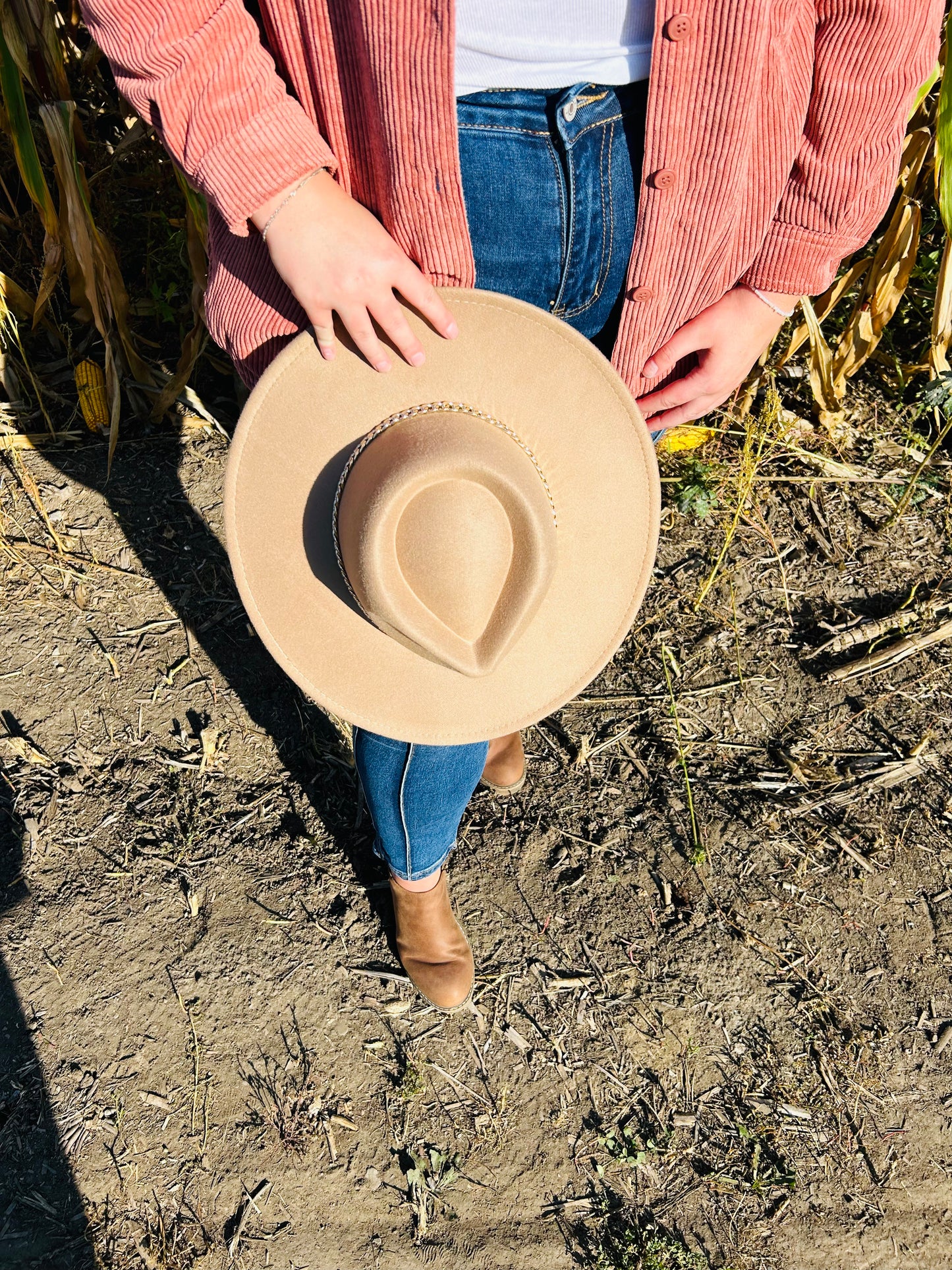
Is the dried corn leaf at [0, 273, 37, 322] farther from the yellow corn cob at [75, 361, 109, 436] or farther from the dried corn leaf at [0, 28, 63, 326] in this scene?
the dried corn leaf at [0, 28, 63, 326]

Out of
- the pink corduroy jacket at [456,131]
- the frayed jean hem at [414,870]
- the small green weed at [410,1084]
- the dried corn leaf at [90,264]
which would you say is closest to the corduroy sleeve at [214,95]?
the pink corduroy jacket at [456,131]

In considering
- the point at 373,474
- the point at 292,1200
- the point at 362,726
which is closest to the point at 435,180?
the point at 373,474

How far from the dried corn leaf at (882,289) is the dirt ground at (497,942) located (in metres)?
0.49

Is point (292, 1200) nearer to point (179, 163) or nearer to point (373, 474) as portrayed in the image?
point (373, 474)

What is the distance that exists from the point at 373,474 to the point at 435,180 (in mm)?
340

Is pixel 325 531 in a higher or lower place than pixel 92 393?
higher

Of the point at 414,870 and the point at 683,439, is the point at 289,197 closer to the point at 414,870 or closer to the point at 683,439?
the point at 414,870

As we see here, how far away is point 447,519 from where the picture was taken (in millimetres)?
1167

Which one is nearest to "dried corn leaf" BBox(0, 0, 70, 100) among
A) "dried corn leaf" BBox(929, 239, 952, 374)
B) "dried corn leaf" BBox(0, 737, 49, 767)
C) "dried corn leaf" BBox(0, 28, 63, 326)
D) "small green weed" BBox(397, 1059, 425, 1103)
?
"dried corn leaf" BBox(0, 28, 63, 326)

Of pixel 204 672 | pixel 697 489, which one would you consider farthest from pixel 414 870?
pixel 697 489

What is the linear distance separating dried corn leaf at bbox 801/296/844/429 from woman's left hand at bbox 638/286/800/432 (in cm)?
131

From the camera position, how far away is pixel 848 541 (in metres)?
2.65

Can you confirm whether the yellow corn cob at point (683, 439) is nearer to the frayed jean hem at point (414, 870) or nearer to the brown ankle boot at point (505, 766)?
the brown ankle boot at point (505, 766)

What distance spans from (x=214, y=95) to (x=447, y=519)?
1.70 ft
